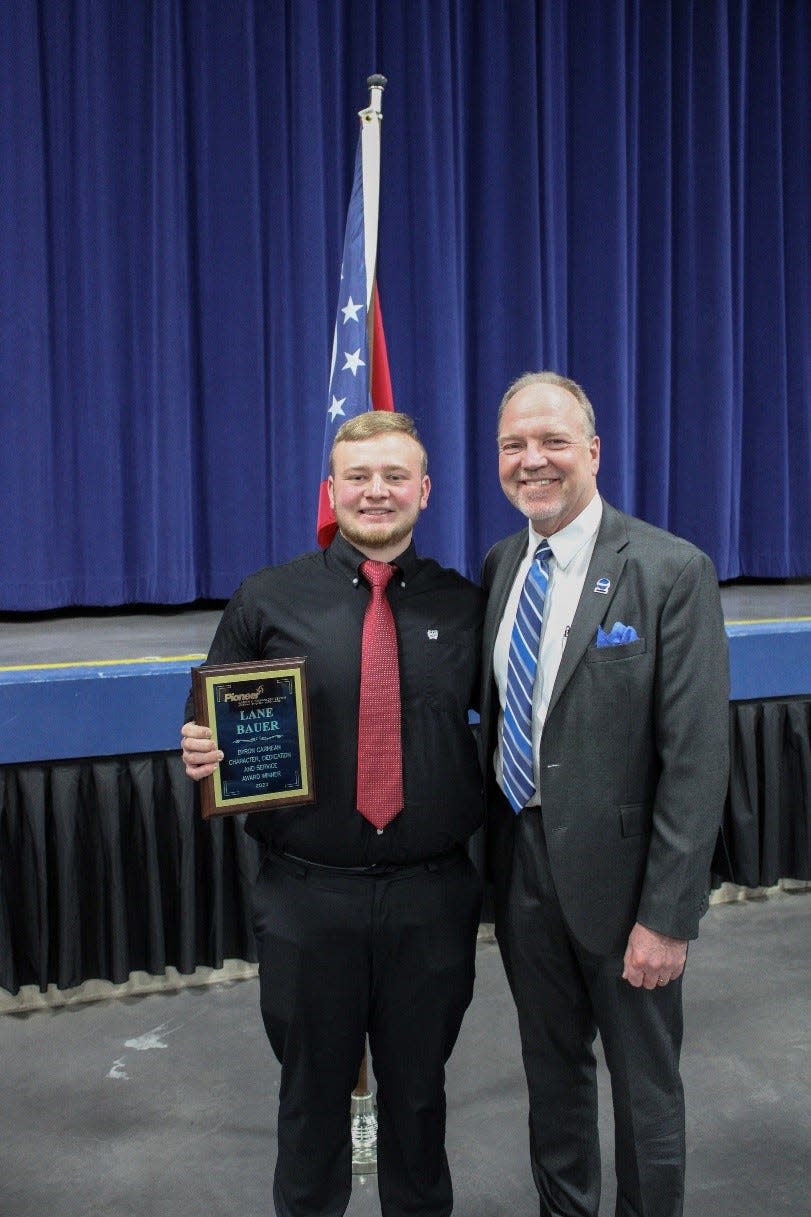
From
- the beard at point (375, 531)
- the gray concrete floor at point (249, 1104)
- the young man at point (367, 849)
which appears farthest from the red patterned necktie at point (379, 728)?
the gray concrete floor at point (249, 1104)

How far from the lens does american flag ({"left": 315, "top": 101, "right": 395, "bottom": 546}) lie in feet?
7.84

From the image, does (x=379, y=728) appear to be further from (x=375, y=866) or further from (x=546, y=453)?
(x=546, y=453)

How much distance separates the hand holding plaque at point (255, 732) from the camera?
5.07 feet

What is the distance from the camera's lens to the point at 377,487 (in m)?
1.61

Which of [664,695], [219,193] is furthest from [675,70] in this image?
[664,695]

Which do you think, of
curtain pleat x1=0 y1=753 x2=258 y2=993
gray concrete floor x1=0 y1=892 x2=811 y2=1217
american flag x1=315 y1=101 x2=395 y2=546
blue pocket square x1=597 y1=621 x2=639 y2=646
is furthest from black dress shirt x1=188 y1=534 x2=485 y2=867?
curtain pleat x1=0 y1=753 x2=258 y2=993

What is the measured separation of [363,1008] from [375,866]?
0.23m

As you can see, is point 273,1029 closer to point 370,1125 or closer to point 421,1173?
point 421,1173

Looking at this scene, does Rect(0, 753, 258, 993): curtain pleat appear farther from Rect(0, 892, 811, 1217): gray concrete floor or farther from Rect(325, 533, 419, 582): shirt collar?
Rect(325, 533, 419, 582): shirt collar

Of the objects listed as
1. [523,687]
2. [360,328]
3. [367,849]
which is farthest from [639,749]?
[360,328]

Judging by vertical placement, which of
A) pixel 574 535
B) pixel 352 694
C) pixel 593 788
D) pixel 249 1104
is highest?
pixel 574 535

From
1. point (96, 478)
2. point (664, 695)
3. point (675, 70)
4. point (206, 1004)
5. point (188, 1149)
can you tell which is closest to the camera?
point (664, 695)

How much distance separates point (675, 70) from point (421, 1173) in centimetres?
492

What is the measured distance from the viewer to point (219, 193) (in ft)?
13.8
